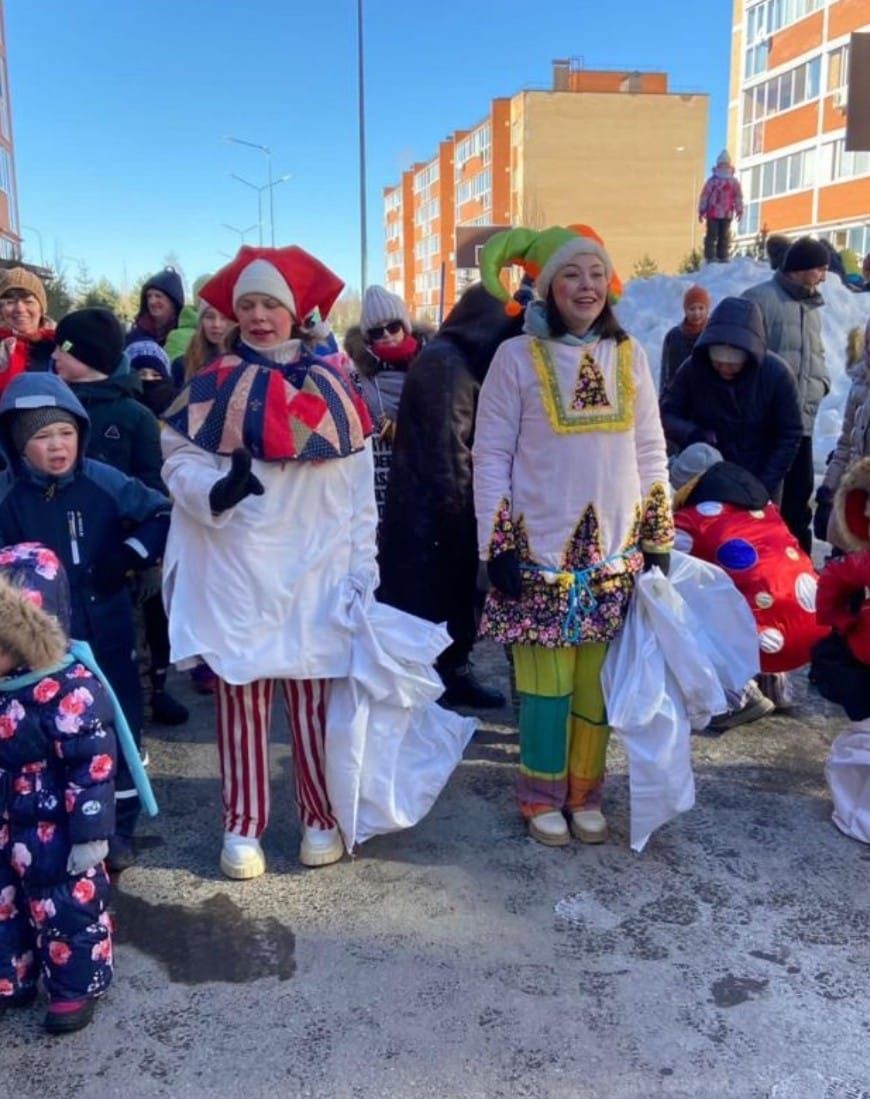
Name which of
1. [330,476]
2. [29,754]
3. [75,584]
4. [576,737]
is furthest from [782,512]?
[29,754]

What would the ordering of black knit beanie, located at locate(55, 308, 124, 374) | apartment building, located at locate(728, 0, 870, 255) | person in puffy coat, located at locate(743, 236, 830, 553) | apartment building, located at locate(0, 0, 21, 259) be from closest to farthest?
black knit beanie, located at locate(55, 308, 124, 374)
person in puffy coat, located at locate(743, 236, 830, 553)
apartment building, located at locate(728, 0, 870, 255)
apartment building, located at locate(0, 0, 21, 259)

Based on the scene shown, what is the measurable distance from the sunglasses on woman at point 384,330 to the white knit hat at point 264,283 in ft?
5.41

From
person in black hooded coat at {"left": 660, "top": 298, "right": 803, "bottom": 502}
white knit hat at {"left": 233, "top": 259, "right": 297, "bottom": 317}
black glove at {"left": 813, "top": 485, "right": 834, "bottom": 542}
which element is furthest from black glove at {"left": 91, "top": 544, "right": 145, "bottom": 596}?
black glove at {"left": 813, "top": 485, "right": 834, "bottom": 542}

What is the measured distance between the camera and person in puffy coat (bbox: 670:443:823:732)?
3.96m

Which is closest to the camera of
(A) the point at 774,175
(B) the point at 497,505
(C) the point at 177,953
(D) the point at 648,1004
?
(D) the point at 648,1004

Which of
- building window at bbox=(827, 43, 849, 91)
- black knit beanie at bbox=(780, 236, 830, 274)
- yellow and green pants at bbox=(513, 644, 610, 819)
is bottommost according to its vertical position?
yellow and green pants at bbox=(513, 644, 610, 819)

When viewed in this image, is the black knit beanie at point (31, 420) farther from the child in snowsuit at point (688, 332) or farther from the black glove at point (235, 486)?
the child in snowsuit at point (688, 332)

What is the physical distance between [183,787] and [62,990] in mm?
1403

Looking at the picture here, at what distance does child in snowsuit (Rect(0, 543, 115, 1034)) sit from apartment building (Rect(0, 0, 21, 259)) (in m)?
43.3

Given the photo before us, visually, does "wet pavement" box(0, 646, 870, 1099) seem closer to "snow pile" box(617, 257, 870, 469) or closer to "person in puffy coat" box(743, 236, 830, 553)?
"person in puffy coat" box(743, 236, 830, 553)

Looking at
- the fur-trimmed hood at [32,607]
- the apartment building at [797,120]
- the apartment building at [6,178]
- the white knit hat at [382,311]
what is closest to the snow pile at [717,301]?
the white knit hat at [382,311]

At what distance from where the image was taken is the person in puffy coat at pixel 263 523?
295cm

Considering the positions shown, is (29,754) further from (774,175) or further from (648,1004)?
(774,175)

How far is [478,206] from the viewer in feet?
239
